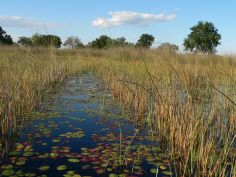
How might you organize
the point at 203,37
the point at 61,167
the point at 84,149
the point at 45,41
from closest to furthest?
the point at 61,167 < the point at 84,149 < the point at 45,41 < the point at 203,37

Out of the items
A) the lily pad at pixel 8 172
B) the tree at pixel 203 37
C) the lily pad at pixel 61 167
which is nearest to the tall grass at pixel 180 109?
the lily pad at pixel 8 172

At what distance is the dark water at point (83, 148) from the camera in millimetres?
3678

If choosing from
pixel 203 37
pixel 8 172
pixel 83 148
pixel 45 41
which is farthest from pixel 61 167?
pixel 203 37

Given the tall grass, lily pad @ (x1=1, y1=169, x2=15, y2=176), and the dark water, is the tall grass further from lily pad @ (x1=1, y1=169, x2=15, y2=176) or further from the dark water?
lily pad @ (x1=1, y1=169, x2=15, y2=176)

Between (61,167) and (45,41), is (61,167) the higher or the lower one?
the lower one

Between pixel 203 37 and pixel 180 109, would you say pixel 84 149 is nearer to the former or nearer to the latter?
pixel 180 109

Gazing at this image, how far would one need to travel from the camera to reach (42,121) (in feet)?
19.3

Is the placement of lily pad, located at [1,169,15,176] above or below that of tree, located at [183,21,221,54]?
below

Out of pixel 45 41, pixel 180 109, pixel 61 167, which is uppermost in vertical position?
pixel 45 41

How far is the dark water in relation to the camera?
3.68 meters

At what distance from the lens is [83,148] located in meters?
4.43

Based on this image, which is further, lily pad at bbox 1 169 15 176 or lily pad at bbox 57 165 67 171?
lily pad at bbox 57 165 67 171

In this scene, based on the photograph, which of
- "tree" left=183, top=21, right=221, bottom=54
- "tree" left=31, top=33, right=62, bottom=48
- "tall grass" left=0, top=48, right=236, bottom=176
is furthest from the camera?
"tree" left=183, top=21, right=221, bottom=54

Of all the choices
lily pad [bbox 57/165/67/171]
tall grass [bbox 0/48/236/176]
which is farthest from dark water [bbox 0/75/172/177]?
tall grass [bbox 0/48/236/176]
